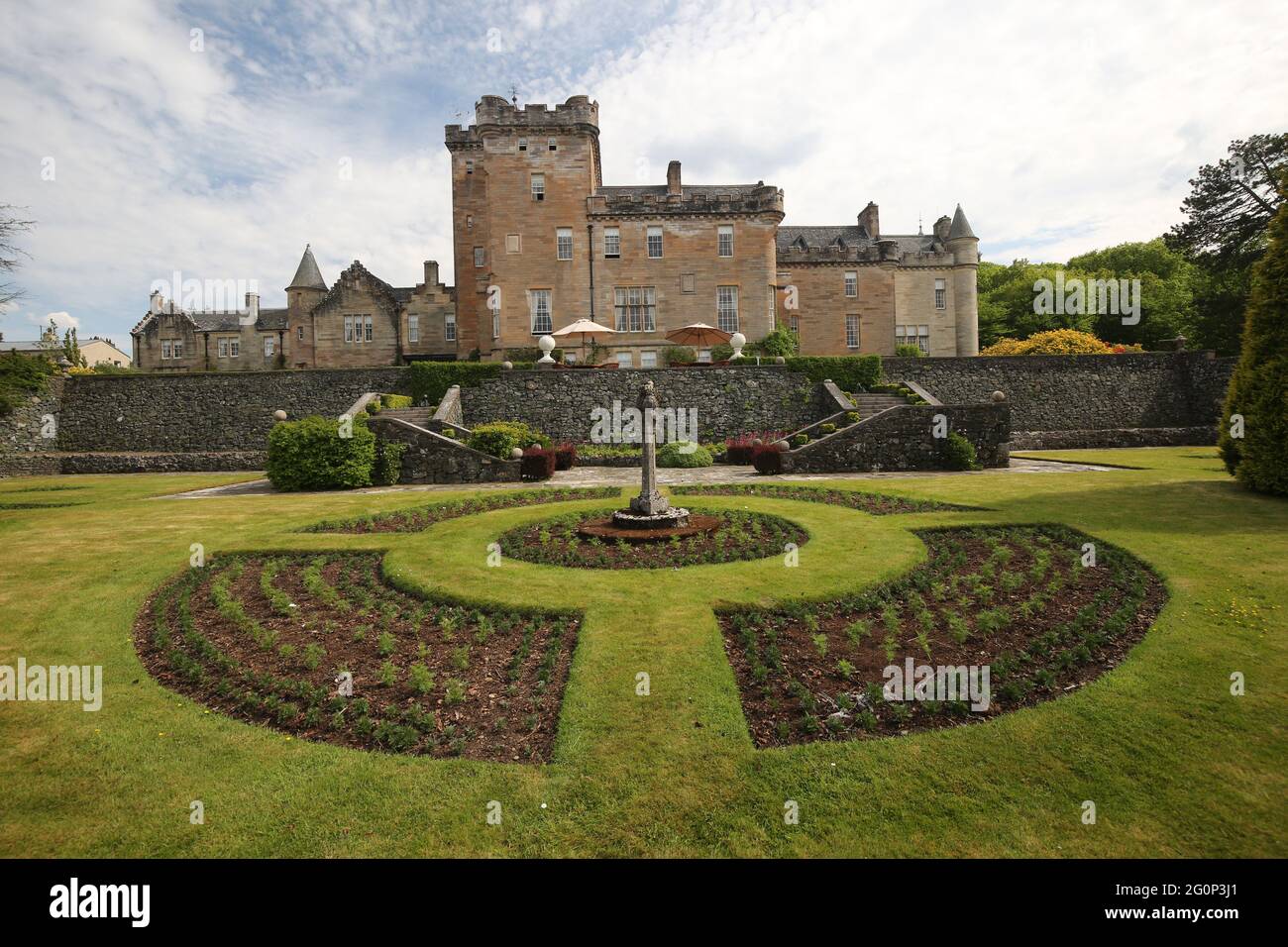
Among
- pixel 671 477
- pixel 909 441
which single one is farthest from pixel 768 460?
pixel 909 441

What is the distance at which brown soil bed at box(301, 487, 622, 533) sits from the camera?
1409cm

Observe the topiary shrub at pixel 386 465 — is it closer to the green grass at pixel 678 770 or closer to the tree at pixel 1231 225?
the green grass at pixel 678 770

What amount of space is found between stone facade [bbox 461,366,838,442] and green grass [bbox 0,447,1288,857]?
866 inches

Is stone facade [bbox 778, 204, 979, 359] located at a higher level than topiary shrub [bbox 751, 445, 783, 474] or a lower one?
higher

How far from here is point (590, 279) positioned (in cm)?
3934

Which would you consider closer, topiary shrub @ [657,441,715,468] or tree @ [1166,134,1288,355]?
topiary shrub @ [657,441,715,468]

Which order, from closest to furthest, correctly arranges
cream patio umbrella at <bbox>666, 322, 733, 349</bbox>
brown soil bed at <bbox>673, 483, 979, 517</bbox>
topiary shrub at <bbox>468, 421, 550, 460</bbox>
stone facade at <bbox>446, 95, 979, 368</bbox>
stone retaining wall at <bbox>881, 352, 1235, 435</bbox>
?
brown soil bed at <bbox>673, 483, 979, 517</bbox> → topiary shrub at <bbox>468, 421, 550, 460</bbox> → cream patio umbrella at <bbox>666, 322, 733, 349</bbox> → stone retaining wall at <bbox>881, 352, 1235, 435</bbox> → stone facade at <bbox>446, 95, 979, 368</bbox>

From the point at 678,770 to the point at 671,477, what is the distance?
17330 millimetres

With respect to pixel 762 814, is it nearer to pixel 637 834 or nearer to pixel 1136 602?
pixel 637 834

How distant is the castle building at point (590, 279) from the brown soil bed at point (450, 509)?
17883 mm

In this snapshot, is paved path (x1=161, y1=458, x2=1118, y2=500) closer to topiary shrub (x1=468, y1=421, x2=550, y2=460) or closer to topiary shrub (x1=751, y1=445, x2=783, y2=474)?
topiary shrub (x1=751, y1=445, x2=783, y2=474)

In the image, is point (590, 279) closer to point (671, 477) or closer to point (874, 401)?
point (874, 401)

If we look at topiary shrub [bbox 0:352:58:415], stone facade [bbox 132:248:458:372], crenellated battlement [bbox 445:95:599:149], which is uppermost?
crenellated battlement [bbox 445:95:599:149]

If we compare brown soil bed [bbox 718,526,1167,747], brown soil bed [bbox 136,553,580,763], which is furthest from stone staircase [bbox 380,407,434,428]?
brown soil bed [bbox 718,526,1167,747]
